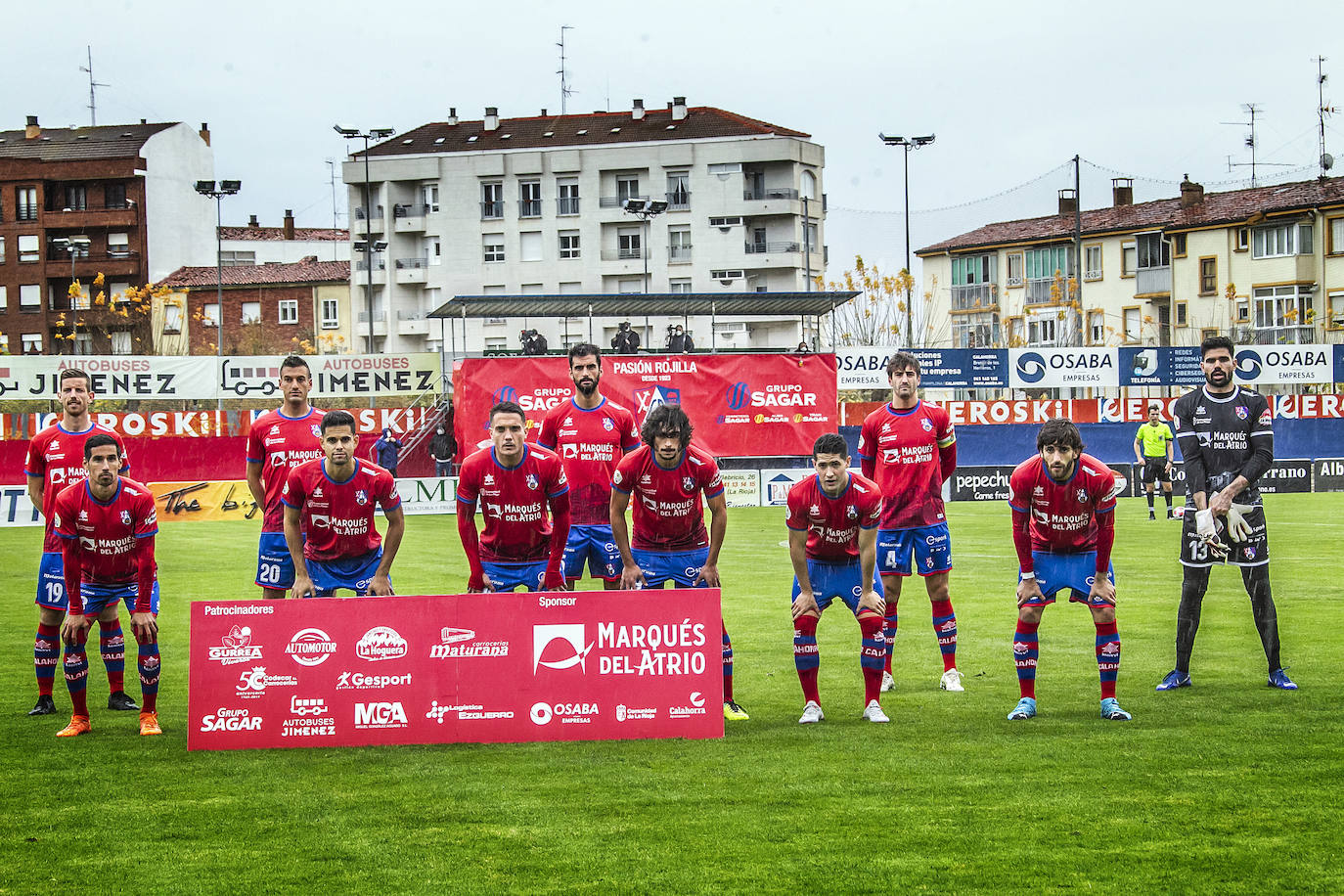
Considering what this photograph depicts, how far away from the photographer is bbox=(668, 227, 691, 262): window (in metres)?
78.2

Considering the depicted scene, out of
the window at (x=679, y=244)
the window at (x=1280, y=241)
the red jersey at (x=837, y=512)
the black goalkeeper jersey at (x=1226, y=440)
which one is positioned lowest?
the red jersey at (x=837, y=512)

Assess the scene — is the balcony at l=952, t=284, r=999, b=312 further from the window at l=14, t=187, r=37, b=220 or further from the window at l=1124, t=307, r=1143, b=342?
the window at l=14, t=187, r=37, b=220

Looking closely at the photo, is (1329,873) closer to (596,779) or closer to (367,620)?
(596,779)

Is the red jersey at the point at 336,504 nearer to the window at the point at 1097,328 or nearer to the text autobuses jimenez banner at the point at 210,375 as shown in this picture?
the text autobuses jimenez banner at the point at 210,375

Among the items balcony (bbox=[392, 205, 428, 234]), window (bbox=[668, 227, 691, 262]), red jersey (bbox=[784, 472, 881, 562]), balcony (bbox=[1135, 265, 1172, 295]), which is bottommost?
red jersey (bbox=[784, 472, 881, 562])

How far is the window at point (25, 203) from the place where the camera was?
83500 millimetres

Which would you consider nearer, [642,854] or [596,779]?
[642,854]

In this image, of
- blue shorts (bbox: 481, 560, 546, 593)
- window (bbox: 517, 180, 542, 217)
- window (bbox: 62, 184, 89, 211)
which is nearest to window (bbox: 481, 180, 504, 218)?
window (bbox: 517, 180, 542, 217)

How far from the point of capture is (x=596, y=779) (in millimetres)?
7516

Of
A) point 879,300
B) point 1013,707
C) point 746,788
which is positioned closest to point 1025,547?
point 1013,707

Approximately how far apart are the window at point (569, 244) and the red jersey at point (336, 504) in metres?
70.4

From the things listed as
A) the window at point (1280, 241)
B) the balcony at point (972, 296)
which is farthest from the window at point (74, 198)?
the window at point (1280, 241)

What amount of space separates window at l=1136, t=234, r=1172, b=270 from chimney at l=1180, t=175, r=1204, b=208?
2.64 m

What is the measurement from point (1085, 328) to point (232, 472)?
185ft
